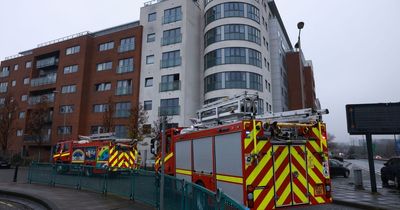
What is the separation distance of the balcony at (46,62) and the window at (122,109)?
15940 millimetres

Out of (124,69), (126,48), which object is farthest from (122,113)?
(126,48)

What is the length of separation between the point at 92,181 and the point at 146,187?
471 cm

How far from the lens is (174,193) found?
8180 millimetres

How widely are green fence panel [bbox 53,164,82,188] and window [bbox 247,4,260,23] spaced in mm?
27796

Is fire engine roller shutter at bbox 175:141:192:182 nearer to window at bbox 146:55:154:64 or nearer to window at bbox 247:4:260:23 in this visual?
window at bbox 247:4:260:23

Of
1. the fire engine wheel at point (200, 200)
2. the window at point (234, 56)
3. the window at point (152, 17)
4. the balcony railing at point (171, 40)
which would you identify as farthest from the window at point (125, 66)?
the fire engine wheel at point (200, 200)

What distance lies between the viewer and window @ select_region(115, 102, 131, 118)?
40737mm

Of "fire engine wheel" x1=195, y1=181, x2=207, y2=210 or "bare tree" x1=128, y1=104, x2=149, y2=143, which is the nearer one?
"fire engine wheel" x1=195, y1=181, x2=207, y2=210

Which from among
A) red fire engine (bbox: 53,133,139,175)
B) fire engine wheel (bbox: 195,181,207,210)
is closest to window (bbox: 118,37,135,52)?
red fire engine (bbox: 53,133,139,175)

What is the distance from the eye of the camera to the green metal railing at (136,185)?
5.89m

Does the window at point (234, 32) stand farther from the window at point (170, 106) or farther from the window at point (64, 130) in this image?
the window at point (64, 130)

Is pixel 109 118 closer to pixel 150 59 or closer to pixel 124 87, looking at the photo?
pixel 124 87

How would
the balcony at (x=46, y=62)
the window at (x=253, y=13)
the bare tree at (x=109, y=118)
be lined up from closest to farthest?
the window at (x=253, y=13) → the bare tree at (x=109, y=118) → the balcony at (x=46, y=62)

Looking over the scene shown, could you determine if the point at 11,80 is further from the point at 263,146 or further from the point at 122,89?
the point at 263,146
